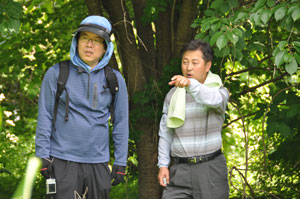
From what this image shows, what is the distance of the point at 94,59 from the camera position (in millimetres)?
2889

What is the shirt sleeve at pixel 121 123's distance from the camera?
117 inches

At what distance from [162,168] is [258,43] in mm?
1401

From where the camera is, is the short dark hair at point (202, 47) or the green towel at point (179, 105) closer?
the green towel at point (179, 105)

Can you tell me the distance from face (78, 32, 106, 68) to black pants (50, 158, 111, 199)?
2.24 ft

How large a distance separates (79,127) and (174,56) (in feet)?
5.90

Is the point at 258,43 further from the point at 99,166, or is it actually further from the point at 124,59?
the point at 99,166

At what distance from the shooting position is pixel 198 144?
2932 millimetres

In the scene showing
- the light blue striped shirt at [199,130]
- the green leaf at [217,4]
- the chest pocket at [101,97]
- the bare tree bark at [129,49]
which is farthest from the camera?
the bare tree bark at [129,49]

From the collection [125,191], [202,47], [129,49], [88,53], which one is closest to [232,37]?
[202,47]

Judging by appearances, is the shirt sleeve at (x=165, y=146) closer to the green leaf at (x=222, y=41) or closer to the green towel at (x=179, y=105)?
the green towel at (x=179, y=105)

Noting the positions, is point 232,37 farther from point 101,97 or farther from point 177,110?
point 101,97

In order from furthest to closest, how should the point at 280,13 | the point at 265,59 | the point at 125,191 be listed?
the point at 125,191
the point at 265,59
the point at 280,13

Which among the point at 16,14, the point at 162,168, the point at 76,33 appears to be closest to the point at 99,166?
the point at 162,168

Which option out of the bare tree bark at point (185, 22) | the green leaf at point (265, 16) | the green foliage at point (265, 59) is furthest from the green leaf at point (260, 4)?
the bare tree bark at point (185, 22)
